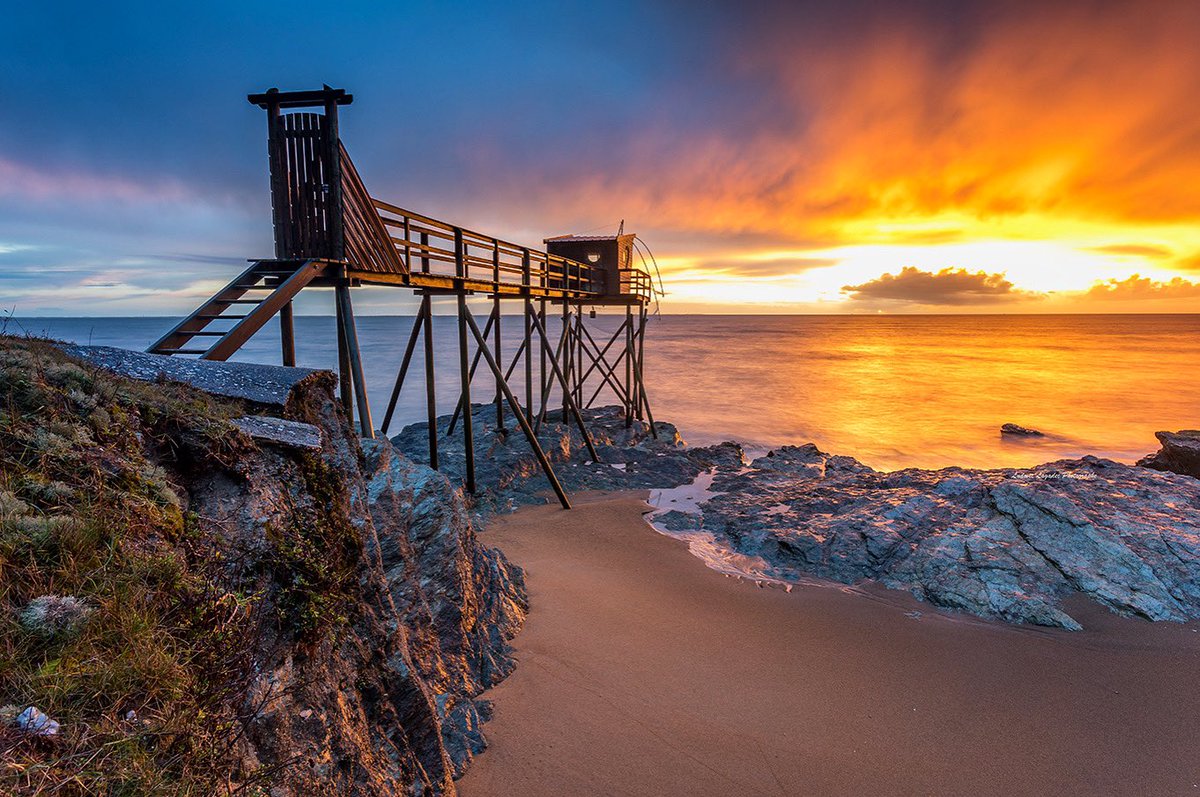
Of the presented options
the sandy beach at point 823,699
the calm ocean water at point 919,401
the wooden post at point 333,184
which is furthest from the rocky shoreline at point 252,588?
the wooden post at point 333,184

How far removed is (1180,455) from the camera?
12.9 m

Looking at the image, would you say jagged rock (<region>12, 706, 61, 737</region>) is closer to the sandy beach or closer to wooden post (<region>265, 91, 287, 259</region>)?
the sandy beach

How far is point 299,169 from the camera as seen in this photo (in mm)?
7031

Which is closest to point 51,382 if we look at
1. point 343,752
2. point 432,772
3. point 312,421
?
point 312,421

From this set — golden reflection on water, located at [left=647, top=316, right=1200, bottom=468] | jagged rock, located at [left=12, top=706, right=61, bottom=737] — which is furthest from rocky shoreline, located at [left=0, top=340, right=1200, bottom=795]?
golden reflection on water, located at [left=647, top=316, right=1200, bottom=468]

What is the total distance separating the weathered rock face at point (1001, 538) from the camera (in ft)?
23.5

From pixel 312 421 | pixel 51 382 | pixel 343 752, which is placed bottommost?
pixel 343 752

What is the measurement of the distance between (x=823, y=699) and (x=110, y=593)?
568 cm

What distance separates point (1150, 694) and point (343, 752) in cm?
739

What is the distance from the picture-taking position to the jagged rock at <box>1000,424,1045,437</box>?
74.2 ft

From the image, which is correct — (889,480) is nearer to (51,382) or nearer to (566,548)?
(566,548)

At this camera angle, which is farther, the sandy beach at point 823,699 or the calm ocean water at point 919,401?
the calm ocean water at point 919,401

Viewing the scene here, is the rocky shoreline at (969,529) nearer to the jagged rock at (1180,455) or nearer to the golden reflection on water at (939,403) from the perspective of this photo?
the jagged rock at (1180,455)

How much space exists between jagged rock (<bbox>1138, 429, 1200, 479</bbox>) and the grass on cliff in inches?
708
